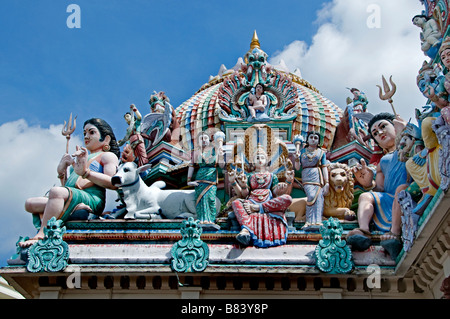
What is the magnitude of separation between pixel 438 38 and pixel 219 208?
7095 millimetres

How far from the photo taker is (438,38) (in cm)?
1548

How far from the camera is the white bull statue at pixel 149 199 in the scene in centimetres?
1678

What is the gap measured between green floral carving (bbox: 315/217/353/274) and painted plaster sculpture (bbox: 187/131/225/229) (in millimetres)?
2762

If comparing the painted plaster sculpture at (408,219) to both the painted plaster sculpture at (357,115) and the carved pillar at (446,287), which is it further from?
the painted plaster sculpture at (357,115)

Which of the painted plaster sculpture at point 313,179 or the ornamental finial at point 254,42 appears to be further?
the ornamental finial at point 254,42

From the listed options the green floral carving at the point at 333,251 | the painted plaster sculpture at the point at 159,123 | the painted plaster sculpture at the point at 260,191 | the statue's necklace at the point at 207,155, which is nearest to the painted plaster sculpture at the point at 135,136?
the painted plaster sculpture at the point at 159,123

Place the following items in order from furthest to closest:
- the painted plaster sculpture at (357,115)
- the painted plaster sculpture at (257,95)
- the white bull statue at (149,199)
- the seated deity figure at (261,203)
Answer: the painted plaster sculpture at (357,115), the painted plaster sculpture at (257,95), the white bull statue at (149,199), the seated deity figure at (261,203)

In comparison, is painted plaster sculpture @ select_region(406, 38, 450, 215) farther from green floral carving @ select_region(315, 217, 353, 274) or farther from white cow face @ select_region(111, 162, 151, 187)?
white cow face @ select_region(111, 162, 151, 187)

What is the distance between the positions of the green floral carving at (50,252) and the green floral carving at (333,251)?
6.02 m

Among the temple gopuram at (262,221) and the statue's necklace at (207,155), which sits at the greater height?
the statue's necklace at (207,155)

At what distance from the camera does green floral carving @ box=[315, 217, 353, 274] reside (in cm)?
1444

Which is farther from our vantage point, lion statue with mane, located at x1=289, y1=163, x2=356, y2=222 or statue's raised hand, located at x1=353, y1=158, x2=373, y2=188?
statue's raised hand, located at x1=353, y1=158, x2=373, y2=188

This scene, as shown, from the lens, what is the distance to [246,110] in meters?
20.3

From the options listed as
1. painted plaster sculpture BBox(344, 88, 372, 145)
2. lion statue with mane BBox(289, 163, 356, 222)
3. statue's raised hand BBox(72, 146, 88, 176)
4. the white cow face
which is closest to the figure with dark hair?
statue's raised hand BBox(72, 146, 88, 176)
